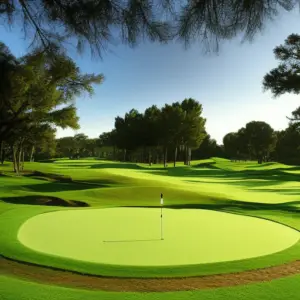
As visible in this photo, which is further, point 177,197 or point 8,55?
point 177,197

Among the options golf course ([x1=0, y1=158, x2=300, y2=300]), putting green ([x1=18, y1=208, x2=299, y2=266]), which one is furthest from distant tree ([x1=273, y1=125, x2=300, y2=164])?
golf course ([x1=0, y1=158, x2=300, y2=300])

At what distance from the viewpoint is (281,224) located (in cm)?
1130

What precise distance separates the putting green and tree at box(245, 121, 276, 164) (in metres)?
75.1

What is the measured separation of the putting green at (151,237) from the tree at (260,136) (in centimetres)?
7507

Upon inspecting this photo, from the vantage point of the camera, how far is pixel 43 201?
55.3 ft

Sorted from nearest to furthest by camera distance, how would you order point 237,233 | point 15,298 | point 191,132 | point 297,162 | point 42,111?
1. point 15,298
2. point 237,233
3. point 42,111
4. point 191,132
5. point 297,162

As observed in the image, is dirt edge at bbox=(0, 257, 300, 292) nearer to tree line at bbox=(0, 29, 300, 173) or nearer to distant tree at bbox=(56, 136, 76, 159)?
tree line at bbox=(0, 29, 300, 173)

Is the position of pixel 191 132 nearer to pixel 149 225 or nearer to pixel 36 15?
pixel 149 225

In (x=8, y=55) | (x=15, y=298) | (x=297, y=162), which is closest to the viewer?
(x=15, y=298)

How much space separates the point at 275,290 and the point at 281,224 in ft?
20.0

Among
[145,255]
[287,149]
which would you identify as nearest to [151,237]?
[145,255]

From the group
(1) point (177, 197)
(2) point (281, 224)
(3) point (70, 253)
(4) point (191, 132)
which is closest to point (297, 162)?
(4) point (191, 132)

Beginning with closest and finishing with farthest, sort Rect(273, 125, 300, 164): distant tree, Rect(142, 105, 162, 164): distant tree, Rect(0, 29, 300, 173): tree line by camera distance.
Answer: Rect(0, 29, 300, 173): tree line, Rect(142, 105, 162, 164): distant tree, Rect(273, 125, 300, 164): distant tree

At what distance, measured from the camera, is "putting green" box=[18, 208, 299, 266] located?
734cm
